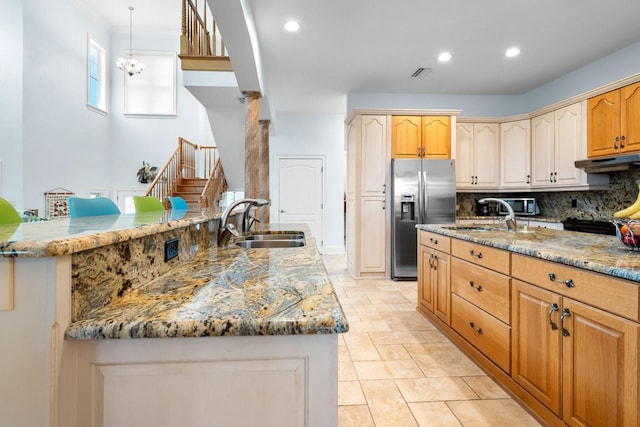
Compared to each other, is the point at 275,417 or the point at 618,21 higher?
the point at 618,21

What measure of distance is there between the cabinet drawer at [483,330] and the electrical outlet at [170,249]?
1.78m

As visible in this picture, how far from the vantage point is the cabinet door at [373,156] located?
15.4 feet

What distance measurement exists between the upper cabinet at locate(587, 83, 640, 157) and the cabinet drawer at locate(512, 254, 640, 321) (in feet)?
9.04

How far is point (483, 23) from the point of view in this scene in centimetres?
316

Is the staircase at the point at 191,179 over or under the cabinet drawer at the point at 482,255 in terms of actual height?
over

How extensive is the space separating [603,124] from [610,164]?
1.69ft

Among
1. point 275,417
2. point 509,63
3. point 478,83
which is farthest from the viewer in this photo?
point 478,83

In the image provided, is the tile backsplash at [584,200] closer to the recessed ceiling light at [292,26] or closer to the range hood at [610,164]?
the range hood at [610,164]

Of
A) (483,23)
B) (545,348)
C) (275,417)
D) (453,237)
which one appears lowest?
(545,348)

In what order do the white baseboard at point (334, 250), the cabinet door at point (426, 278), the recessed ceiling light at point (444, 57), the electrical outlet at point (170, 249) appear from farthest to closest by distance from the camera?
the white baseboard at point (334, 250) → the recessed ceiling light at point (444, 57) → the cabinet door at point (426, 278) → the electrical outlet at point (170, 249)

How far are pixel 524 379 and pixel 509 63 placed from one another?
3736 millimetres

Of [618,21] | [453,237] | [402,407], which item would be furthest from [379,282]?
[618,21]

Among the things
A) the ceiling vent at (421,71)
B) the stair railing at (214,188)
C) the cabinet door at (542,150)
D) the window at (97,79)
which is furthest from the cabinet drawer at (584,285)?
the window at (97,79)

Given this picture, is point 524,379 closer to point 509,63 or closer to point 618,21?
point 618,21
